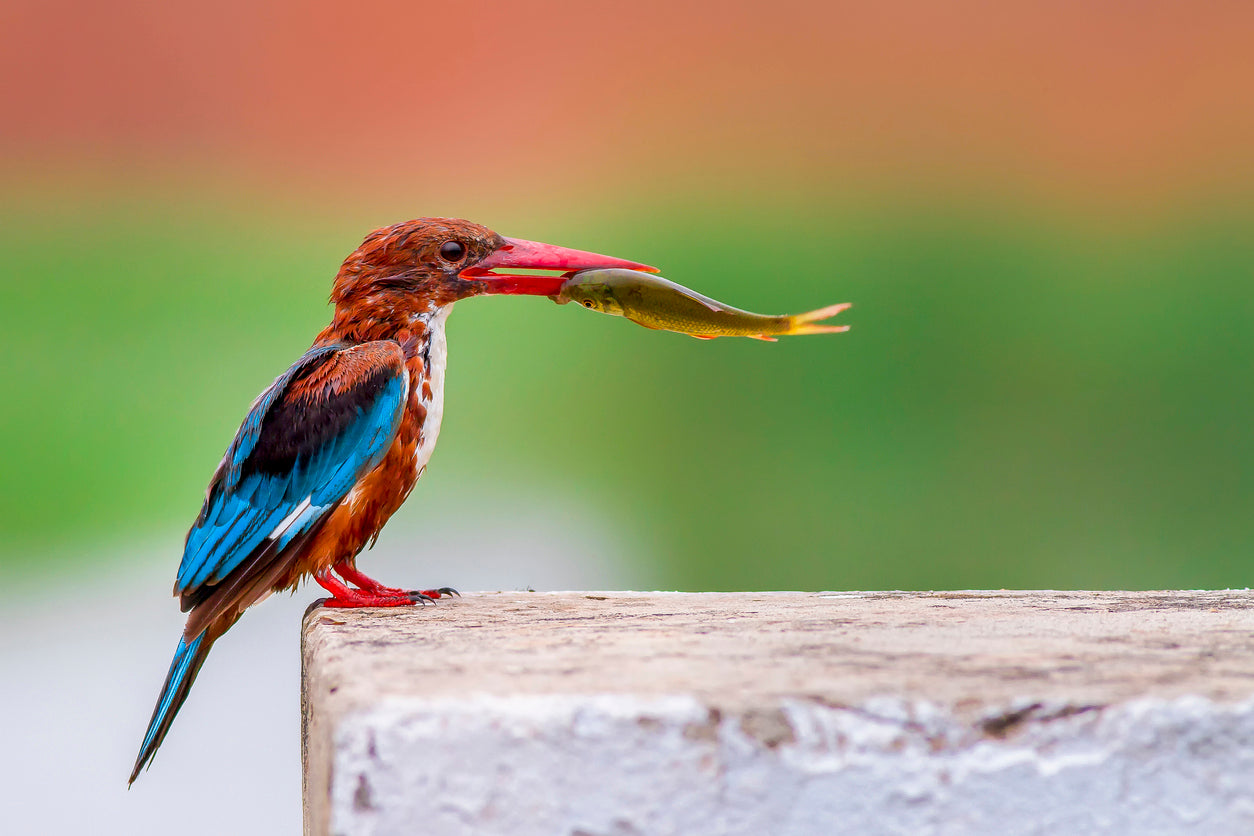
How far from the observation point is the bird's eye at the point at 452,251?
2412mm

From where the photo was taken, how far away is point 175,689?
2178mm

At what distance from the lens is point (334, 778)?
3.49ft

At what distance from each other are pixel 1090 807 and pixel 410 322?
1.63 meters

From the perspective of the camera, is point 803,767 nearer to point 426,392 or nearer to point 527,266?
point 426,392

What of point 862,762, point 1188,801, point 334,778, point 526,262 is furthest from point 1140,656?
point 526,262

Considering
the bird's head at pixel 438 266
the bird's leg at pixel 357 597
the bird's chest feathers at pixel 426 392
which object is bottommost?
the bird's leg at pixel 357 597

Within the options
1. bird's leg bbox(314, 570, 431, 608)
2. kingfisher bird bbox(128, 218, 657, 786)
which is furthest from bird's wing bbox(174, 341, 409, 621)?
bird's leg bbox(314, 570, 431, 608)

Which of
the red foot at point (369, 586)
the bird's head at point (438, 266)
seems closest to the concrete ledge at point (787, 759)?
the red foot at point (369, 586)

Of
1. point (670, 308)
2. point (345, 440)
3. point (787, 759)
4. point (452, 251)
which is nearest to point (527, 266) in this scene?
point (452, 251)

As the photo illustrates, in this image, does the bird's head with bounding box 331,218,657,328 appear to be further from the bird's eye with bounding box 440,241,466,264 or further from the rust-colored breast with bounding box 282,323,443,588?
the rust-colored breast with bounding box 282,323,443,588

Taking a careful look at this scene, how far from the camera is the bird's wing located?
2133mm

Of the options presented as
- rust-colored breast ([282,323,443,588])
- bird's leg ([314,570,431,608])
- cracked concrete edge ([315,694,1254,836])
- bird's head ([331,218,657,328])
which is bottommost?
cracked concrete edge ([315,694,1254,836])

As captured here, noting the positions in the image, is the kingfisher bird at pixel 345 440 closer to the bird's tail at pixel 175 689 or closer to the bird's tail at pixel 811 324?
the bird's tail at pixel 175 689

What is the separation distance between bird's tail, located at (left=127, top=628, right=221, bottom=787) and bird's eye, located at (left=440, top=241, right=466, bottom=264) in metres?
0.83
